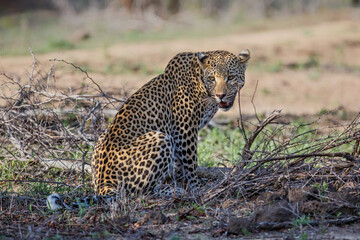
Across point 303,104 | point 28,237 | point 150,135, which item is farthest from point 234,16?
point 28,237

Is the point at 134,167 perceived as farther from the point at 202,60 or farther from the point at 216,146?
the point at 216,146

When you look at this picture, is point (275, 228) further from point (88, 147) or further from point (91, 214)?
point (88, 147)

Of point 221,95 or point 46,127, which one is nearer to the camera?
point 221,95

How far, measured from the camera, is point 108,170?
6039mm

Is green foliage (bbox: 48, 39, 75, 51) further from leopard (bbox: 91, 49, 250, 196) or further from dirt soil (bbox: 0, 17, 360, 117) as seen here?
leopard (bbox: 91, 49, 250, 196)

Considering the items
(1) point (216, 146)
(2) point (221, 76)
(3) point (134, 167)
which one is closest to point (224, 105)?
(2) point (221, 76)

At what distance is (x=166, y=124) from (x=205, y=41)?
11078 millimetres

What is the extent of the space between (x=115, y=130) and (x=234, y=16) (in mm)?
18788

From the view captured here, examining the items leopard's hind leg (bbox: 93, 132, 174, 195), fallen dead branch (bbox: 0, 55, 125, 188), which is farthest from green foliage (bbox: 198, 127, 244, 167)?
leopard's hind leg (bbox: 93, 132, 174, 195)

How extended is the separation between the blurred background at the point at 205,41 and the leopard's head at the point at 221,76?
2.44 meters

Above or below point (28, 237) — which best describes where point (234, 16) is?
above

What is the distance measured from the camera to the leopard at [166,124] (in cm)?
607

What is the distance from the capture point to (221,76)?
695cm

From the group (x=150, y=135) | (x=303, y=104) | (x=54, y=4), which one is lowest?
Result: (x=303, y=104)
